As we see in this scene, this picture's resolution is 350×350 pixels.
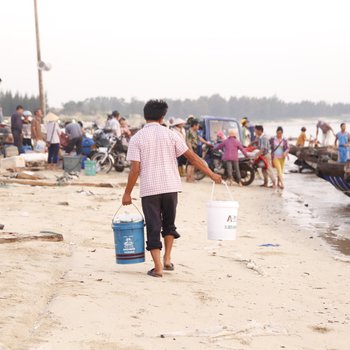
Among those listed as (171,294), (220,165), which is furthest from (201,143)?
(171,294)

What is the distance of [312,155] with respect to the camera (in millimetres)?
23078

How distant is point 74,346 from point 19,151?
15864 mm

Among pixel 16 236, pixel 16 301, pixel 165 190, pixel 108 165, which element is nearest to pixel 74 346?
pixel 16 301

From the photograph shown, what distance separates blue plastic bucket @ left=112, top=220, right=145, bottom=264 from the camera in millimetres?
5969

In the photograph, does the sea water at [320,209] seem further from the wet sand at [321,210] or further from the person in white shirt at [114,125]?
the person in white shirt at [114,125]

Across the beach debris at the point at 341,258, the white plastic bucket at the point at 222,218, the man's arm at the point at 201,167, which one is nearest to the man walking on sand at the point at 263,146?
the beach debris at the point at 341,258

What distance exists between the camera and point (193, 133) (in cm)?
1669

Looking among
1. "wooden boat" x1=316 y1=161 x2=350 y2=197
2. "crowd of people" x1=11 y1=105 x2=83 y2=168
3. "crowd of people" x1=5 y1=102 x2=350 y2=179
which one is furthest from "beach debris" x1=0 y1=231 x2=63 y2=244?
"crowd of people" x1=11 y1=105 x2=83 y2=168

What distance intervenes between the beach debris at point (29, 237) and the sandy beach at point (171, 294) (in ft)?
0.37

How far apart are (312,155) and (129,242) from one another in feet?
58.6

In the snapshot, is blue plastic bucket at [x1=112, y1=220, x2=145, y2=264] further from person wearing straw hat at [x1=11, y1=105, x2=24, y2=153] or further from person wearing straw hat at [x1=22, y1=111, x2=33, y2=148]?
person wearing straw hat at [x1=22, y1=111, x2=33, y2=148]

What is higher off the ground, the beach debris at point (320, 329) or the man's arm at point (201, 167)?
the man's arm at point (201, 167)

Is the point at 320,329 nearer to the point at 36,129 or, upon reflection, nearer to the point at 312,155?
the point at 36,129

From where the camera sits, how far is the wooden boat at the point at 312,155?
21.8 m
